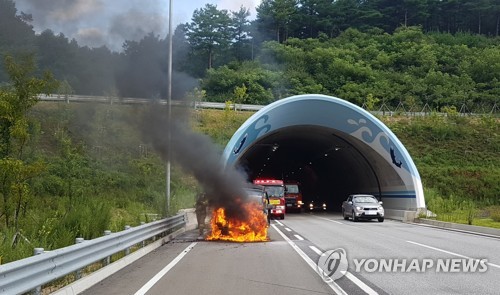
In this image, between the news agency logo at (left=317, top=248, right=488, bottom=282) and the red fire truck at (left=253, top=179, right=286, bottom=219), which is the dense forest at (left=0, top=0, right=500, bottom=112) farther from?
the red fire truck at (left=253, top=179, right=286, bottom=219)

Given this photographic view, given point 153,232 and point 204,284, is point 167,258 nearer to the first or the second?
point 153,232

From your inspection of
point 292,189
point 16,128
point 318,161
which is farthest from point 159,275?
point 318,161

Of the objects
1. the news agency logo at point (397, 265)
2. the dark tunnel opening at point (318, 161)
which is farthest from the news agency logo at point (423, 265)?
the dark tunnel opening at point (318, 161)

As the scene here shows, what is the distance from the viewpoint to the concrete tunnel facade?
33250 millimetres

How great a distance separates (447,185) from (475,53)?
51.2m

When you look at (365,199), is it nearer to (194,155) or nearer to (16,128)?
(194,155)

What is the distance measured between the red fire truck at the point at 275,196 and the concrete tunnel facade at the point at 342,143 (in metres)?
2.73

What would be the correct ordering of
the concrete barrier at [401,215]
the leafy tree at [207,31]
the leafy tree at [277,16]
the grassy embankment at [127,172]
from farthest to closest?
the leafy tree at [277,16], the concrete barrier at [401,215], the leafy tree at [207,31], the grassy embankment at [127,172]

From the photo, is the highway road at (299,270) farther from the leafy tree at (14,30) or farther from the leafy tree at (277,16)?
the leafy tree at (277,16)

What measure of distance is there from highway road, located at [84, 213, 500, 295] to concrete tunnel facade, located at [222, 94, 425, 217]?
35.7 ft

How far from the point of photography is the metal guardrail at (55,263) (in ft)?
19.6

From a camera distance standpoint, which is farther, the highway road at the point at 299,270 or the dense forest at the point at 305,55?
the dense forest at the point at 305,55

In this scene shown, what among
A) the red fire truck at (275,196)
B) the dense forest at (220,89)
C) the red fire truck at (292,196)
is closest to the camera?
the dense forest at (220,89)

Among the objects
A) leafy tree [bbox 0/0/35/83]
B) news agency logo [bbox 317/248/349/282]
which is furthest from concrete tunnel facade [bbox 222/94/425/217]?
leafy tree [bbox 0/0/35/83]
